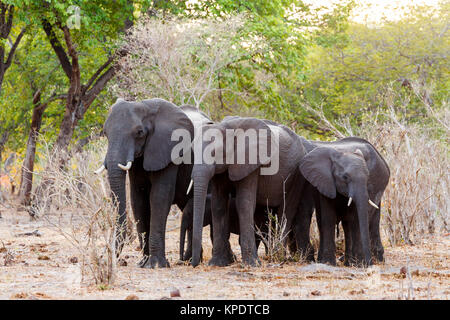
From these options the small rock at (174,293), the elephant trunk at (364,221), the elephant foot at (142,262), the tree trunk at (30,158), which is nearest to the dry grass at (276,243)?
the elephant trunk at (364,221)

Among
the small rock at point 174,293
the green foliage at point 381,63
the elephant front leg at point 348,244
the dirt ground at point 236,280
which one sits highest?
the green foliage at point 381,63

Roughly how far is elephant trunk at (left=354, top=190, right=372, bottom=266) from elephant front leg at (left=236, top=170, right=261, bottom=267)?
1.45 m

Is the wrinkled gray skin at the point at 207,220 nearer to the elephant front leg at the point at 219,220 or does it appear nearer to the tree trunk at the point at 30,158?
the elephant front leg at the point at 219,220

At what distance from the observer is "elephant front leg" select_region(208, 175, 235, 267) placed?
33.3ft

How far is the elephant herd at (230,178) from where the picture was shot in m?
9.69

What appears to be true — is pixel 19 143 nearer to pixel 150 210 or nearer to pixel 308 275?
pixel 150 210

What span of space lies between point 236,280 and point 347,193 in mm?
2391

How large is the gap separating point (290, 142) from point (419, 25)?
1995 centimetres

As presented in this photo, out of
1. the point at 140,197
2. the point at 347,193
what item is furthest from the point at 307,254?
the point at 140,197

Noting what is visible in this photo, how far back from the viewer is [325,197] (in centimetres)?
1041

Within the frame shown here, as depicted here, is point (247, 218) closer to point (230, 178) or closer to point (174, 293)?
point (230, 178)

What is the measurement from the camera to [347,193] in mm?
10109

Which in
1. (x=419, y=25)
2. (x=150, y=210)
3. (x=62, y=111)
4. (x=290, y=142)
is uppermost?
(x=419, y=25)

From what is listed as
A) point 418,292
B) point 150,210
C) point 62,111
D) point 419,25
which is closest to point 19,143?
point 62,111
